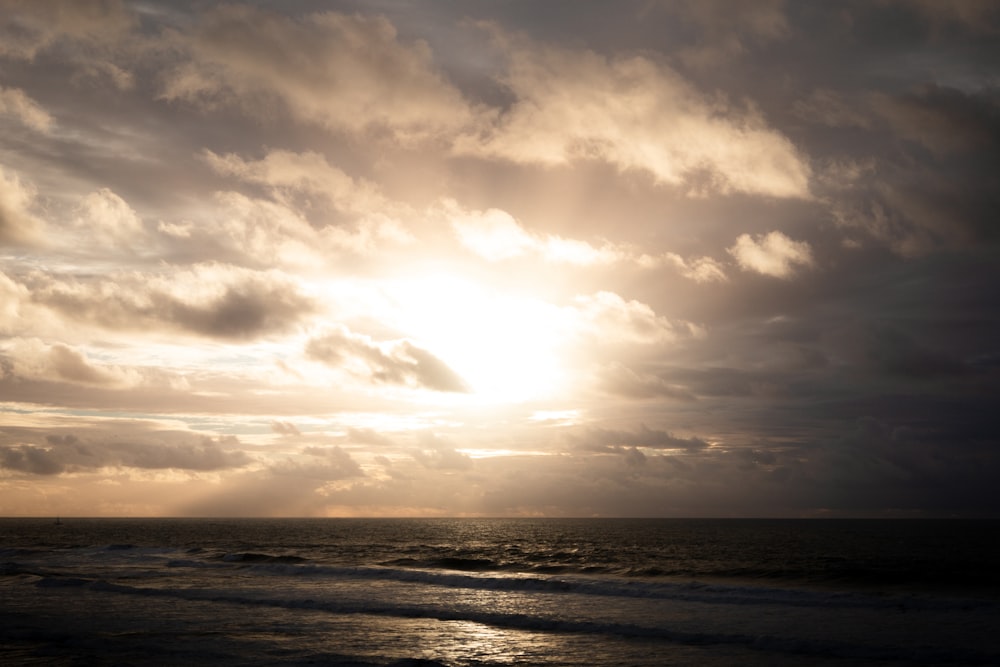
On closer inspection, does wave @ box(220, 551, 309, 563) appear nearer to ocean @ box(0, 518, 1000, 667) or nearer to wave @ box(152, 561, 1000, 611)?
ocean @ box(0, 518, 1000, 667)

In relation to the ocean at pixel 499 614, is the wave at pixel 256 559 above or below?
below

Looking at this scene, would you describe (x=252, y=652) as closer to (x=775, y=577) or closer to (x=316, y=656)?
(x=316, y=656)

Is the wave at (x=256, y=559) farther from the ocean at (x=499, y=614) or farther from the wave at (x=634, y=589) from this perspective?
the wave at (x=634, y=589)

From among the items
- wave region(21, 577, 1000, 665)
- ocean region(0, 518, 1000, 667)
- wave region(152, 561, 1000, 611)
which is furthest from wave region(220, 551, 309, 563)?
wave region(21, 577, 1000, 665)

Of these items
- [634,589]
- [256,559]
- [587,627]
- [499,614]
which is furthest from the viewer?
[256,559]

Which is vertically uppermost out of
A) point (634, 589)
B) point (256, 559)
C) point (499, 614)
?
point (499, 614)

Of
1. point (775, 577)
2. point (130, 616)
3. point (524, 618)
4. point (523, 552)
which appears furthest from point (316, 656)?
point (523, 552)

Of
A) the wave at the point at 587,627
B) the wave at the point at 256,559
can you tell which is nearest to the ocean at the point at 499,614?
the wave at the point at 587,627

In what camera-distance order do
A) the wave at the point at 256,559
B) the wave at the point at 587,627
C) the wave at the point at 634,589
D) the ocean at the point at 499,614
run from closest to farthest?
the ocean at the point at 499,614
the wave at the point at 587,627
the wave at the point at 634,589
the wave at the point at 256,559

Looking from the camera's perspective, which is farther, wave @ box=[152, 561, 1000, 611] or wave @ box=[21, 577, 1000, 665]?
wave @ box=[152, 561, 1000, 611]

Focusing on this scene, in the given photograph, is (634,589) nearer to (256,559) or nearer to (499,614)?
(499,614)

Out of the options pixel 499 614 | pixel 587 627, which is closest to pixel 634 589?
pixel 499 614

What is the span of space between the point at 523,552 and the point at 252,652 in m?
60.9

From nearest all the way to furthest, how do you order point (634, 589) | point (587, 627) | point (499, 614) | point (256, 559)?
point (587, 627) < point (499, 614) < point (634, 589) < point (256, 559)
